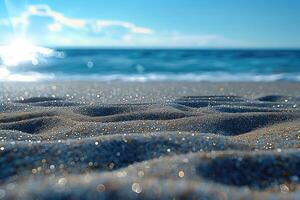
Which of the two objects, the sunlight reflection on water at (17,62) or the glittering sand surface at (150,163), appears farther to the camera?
the sunlight reflection on water at (17,62)

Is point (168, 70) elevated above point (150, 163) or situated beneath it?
situated beneath

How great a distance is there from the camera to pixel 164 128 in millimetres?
1784

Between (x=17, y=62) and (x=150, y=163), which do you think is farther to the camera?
(x=17, y=62)

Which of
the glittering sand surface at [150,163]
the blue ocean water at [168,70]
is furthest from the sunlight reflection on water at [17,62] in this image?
the glittering sand surface at [150,163]

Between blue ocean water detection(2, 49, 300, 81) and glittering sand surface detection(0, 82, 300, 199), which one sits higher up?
glittering sand surface detection(0, 82, 300, 199)

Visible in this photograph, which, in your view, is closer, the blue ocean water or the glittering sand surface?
the glittering sand surface

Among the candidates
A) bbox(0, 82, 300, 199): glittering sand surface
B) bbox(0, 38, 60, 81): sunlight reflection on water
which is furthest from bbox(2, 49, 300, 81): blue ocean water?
bbox(0, 82, 300, 199): glittering sand surface

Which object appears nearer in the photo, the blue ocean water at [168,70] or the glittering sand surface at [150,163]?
the glittering sand surface at [150,163]

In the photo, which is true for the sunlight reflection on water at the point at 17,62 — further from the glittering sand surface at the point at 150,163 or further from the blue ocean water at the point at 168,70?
the glittering sand surface at the point at 150,163

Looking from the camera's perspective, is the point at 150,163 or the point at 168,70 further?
the point at 168,70

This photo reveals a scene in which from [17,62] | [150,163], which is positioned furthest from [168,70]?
[150,163]

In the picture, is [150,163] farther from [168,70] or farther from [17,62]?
[17,62]

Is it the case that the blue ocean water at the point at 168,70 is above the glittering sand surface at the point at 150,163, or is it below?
below

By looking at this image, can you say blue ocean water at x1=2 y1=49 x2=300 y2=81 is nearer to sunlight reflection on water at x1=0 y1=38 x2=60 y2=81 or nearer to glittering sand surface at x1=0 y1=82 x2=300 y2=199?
sunlight reflection on water at x1=0 y1=38 x2=60 y2=81
